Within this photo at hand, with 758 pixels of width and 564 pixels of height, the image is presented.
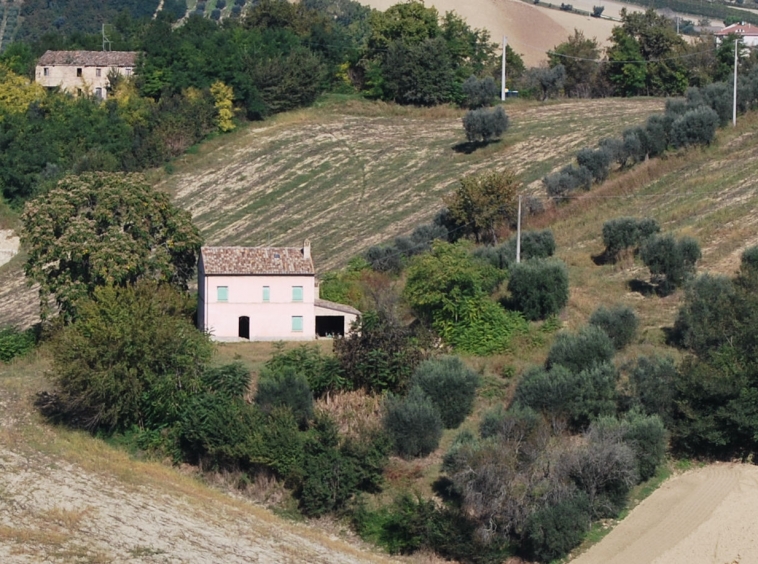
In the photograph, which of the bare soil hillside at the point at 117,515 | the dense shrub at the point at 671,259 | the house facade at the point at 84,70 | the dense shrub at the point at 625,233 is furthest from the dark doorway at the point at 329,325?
the house facade at the point at 84,70

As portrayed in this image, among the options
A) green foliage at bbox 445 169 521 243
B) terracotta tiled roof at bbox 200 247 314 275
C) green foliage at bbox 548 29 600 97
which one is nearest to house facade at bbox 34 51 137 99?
green foliage at bbox 548 29 600 97

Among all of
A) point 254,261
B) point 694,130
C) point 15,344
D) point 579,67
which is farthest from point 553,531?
point 579,67

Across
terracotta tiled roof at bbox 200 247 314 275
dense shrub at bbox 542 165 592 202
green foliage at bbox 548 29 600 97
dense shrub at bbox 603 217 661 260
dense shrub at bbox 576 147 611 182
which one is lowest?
terracotta tiled roof at bbox 200 247 314 275

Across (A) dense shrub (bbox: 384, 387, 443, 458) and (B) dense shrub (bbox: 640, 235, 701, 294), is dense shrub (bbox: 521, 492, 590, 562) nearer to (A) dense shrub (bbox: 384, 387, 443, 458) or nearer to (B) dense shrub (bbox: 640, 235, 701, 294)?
(A) dense shrub (bbox: 384, 387, 443, 458)

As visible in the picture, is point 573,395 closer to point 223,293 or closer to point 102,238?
point 223,293

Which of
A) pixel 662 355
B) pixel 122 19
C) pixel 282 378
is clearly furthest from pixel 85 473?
pixel 122 19
